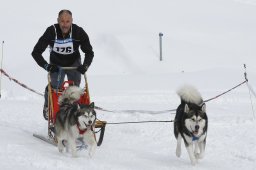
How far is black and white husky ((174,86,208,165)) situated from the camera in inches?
203

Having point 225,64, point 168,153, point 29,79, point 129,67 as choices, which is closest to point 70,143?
point 168,153

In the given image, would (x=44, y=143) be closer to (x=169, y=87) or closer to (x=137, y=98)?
(x=137, y=98)

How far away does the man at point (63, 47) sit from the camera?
581 cm

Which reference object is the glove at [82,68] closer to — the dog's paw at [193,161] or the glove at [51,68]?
the glove at [51,68]

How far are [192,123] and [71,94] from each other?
154 centimetres

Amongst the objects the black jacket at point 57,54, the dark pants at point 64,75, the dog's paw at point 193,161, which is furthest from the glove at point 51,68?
the dog's paw at point 193,161

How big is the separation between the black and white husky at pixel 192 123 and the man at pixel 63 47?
1279mm

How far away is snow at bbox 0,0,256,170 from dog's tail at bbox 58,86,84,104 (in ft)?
1.95

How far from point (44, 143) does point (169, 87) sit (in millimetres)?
8101

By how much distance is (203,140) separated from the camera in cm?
534

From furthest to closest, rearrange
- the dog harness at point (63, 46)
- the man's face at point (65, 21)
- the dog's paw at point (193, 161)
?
the dog harness at point (63, 46) < the man's face at point (65, 21) < the dog's paw at point (193, 161)

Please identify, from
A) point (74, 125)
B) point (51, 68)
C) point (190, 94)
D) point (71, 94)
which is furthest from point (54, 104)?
point (190, 94)

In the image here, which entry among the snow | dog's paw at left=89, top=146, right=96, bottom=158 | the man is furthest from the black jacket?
dog's paw at left=89, top=146, right=96, bottom=158

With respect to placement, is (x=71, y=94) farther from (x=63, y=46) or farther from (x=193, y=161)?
(x=193, y=161)
